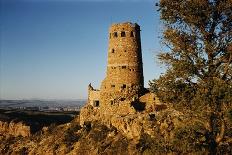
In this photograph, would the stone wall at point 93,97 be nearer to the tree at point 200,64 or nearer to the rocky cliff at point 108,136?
the rocky cliff at point 108,136

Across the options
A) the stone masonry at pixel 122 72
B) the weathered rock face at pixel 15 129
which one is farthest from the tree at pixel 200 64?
the weathered rock face at pixel 15 129

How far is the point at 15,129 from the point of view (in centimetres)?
7962

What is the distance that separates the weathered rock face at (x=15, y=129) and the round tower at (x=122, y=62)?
28426 mm

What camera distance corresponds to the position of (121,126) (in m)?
47.5

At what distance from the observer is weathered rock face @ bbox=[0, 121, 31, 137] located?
7481 centimetres

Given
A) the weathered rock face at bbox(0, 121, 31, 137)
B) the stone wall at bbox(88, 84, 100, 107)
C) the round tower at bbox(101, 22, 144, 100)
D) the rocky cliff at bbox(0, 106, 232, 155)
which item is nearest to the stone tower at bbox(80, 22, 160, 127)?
the round tower at bbox(101, 22, 144, 100)

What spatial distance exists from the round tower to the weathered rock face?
93.3 ft

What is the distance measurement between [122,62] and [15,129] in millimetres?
38003

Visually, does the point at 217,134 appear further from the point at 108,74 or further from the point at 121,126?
the point at 108,74

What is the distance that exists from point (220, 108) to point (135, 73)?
110 ft

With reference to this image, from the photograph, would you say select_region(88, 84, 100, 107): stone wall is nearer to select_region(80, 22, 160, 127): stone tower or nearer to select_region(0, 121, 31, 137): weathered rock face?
select_region(80, 22, 160, 127): stone tower

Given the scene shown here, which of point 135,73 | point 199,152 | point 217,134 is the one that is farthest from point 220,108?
point 135,73

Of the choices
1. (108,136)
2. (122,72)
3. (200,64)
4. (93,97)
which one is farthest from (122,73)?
(200,64)

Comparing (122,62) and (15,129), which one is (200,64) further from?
(15,129)
